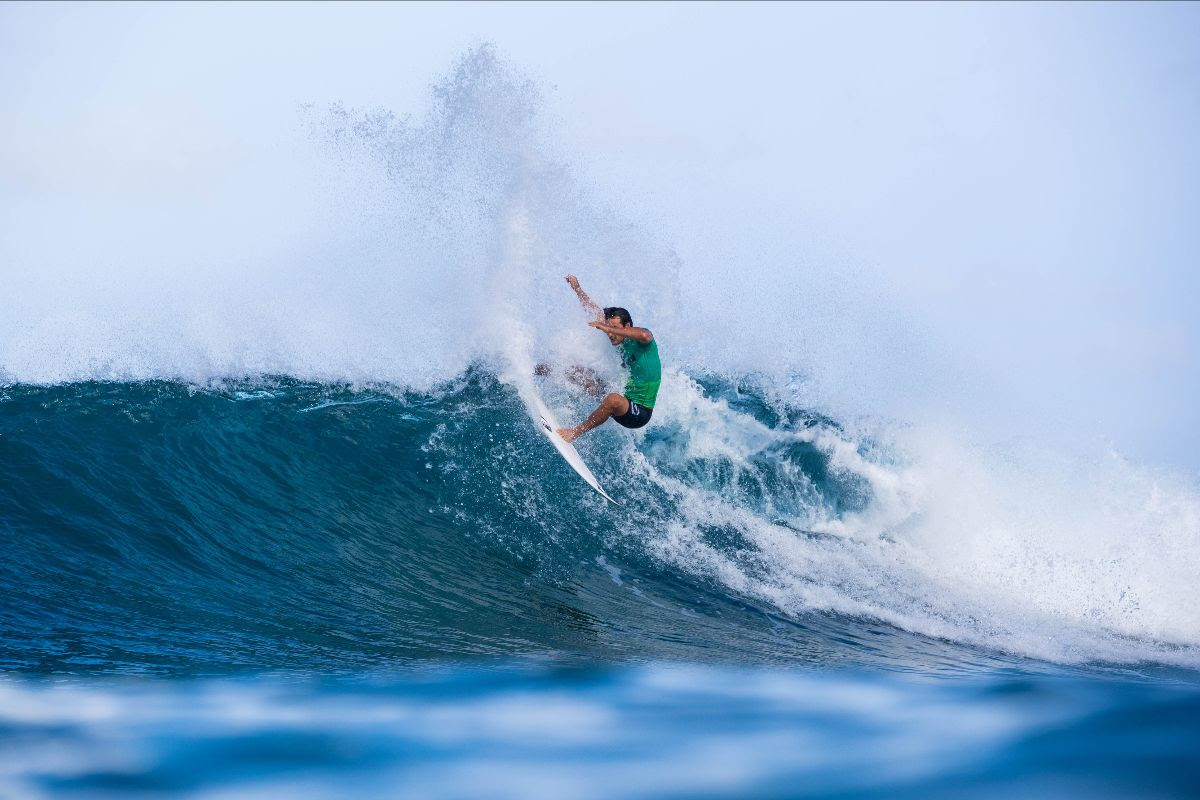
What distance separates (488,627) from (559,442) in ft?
7.30

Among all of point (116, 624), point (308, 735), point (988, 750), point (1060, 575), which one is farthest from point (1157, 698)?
point (116, 624)

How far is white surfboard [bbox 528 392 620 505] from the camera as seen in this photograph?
22.9 ft

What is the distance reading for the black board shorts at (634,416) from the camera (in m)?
7.06

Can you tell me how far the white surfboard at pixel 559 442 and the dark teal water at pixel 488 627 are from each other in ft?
0.93

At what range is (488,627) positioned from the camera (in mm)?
5176

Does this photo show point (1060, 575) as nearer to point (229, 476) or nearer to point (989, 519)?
point (989, 519)

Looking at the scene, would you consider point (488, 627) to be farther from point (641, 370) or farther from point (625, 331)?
point (641, 370)

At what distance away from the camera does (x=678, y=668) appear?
4785 millimetres

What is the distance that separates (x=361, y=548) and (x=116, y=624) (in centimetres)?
192

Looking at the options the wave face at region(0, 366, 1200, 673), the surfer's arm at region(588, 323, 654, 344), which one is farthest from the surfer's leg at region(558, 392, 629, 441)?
the wave face at region(0, 366, 1200, 673)

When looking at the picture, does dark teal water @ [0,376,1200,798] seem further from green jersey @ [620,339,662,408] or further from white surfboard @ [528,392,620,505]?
green jersey @ [620,339,662,408]

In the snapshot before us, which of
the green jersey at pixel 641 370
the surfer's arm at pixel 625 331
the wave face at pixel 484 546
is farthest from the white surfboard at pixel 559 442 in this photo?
the surfer's arm at pixel 625 331

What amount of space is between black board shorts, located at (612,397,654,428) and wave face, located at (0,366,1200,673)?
0.82 m

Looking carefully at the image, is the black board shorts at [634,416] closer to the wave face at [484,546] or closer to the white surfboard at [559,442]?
the white surfboard at [559,442]
